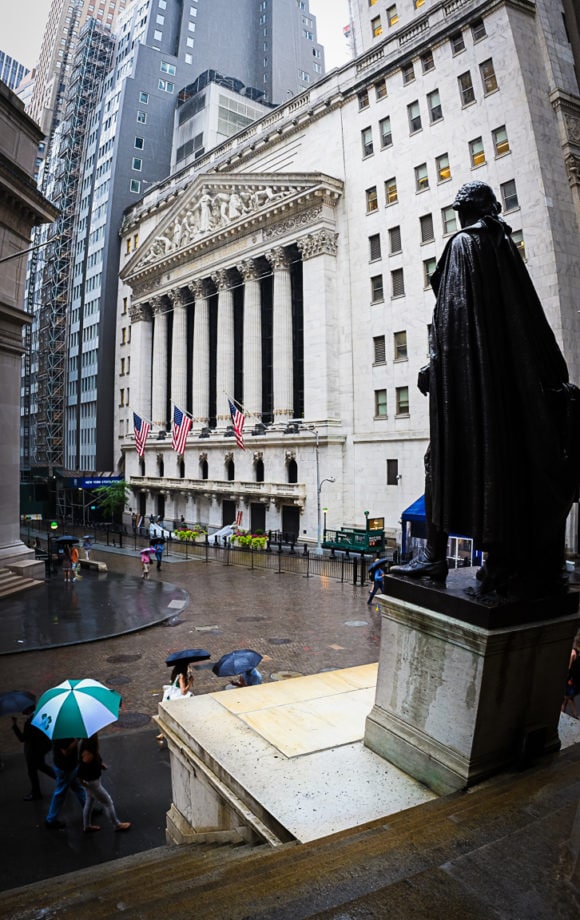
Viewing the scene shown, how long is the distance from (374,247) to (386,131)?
26.3 ft

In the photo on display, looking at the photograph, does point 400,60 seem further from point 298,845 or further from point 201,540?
point 298,845

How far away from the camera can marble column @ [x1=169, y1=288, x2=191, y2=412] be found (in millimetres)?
52812

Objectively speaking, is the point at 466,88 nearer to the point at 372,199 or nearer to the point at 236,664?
the point at 372,199

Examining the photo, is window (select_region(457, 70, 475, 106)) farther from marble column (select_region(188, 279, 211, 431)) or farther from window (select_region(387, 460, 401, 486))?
marble column (select_region(188, 279, 211, 431))

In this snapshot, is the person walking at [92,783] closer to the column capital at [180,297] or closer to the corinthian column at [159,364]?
the column capital at [180,297]

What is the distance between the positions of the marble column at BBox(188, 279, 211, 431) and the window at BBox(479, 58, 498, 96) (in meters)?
27.1

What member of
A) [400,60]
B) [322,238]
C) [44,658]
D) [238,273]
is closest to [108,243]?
[238,273]

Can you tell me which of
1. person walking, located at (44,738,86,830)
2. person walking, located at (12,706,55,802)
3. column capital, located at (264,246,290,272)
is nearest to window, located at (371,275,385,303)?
column capital, located at (264,246,290,272)

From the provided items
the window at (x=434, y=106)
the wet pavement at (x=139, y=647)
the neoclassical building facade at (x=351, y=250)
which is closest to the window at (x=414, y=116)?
the neoclassical building facade at (x=351, y=250)

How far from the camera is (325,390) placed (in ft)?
126

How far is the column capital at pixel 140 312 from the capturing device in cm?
5809

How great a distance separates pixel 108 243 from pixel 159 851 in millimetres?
68528

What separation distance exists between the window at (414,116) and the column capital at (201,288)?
21795 mm

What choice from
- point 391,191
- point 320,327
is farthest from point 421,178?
point 320,327
